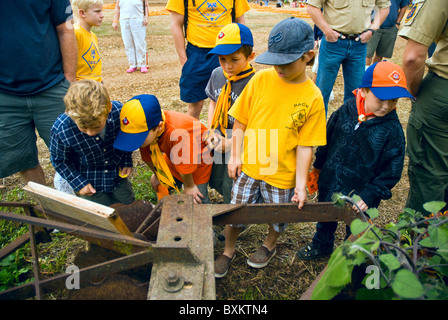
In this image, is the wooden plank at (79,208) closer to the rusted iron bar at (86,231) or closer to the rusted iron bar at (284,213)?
the rusted iron bar at (86,231)

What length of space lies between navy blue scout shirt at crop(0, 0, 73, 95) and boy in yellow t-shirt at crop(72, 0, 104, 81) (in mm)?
652

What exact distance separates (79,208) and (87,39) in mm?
2558

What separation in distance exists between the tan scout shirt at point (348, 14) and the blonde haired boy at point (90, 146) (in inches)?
111

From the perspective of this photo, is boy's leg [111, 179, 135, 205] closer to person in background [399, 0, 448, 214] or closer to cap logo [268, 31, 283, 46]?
cap logo [268, 31, 283, 46]

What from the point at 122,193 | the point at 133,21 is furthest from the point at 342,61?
the point at 133,21

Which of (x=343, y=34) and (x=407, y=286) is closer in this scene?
(x=407, y=286)

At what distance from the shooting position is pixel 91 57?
3580 mm

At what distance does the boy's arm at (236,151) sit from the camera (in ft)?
A: 8.02

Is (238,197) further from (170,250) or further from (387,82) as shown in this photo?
(387,82)

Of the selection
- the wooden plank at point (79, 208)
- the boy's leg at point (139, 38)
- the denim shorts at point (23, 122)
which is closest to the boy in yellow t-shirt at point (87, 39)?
the denim shorts at point (23, 122)

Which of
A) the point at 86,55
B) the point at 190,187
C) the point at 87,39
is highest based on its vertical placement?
the point at 87,39

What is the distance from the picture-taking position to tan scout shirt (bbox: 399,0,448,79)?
2299 mm

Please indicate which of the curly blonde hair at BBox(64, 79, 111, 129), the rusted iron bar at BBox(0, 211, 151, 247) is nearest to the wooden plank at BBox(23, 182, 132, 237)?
the rusted iron bar at BBox(0, 211, 151, 247)
